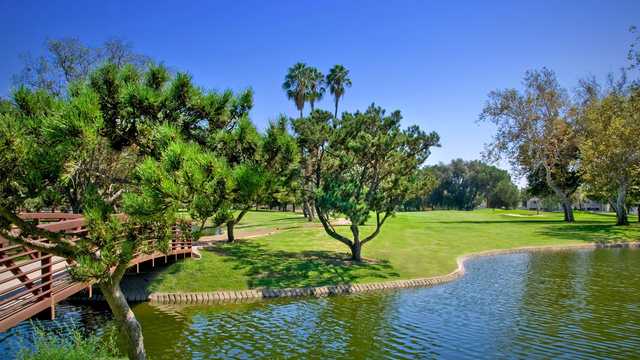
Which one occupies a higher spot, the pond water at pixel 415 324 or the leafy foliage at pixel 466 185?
the leafy foliage at pixel 466 185

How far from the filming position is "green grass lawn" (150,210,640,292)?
27969 millimetres

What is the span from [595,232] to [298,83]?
4011 cm

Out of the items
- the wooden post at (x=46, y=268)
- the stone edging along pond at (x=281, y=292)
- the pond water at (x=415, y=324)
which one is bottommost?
the pond water at (x=415, y=324)

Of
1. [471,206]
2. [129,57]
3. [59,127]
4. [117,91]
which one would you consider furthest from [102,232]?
[471,206]

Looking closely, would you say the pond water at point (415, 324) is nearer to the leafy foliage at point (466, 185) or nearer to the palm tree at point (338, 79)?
the palm tree at point (338, 79)

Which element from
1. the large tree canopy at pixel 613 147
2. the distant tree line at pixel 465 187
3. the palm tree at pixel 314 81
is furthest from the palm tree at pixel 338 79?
the distant tree line at pixel 465 187

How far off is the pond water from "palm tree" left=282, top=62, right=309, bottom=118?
33647mm

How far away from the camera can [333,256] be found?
35.1 metres

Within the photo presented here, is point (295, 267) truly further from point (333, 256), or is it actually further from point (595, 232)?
point (595, 232)

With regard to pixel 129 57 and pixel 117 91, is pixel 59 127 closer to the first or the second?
pixel 117 91

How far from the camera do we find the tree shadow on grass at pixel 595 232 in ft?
166

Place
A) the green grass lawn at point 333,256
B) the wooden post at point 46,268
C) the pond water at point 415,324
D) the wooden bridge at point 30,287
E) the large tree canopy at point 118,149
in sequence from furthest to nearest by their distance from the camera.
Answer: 1. the green grass lawn at point 333,256
2. the pond water at point 415,324
3. the wooden post at point 46,268
4. the wooden bridge at point 30,287
5. the large tree canopy at point 118,149

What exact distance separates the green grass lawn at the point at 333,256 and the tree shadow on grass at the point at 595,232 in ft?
0.35

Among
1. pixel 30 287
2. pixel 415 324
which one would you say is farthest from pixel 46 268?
pixel 415 324
